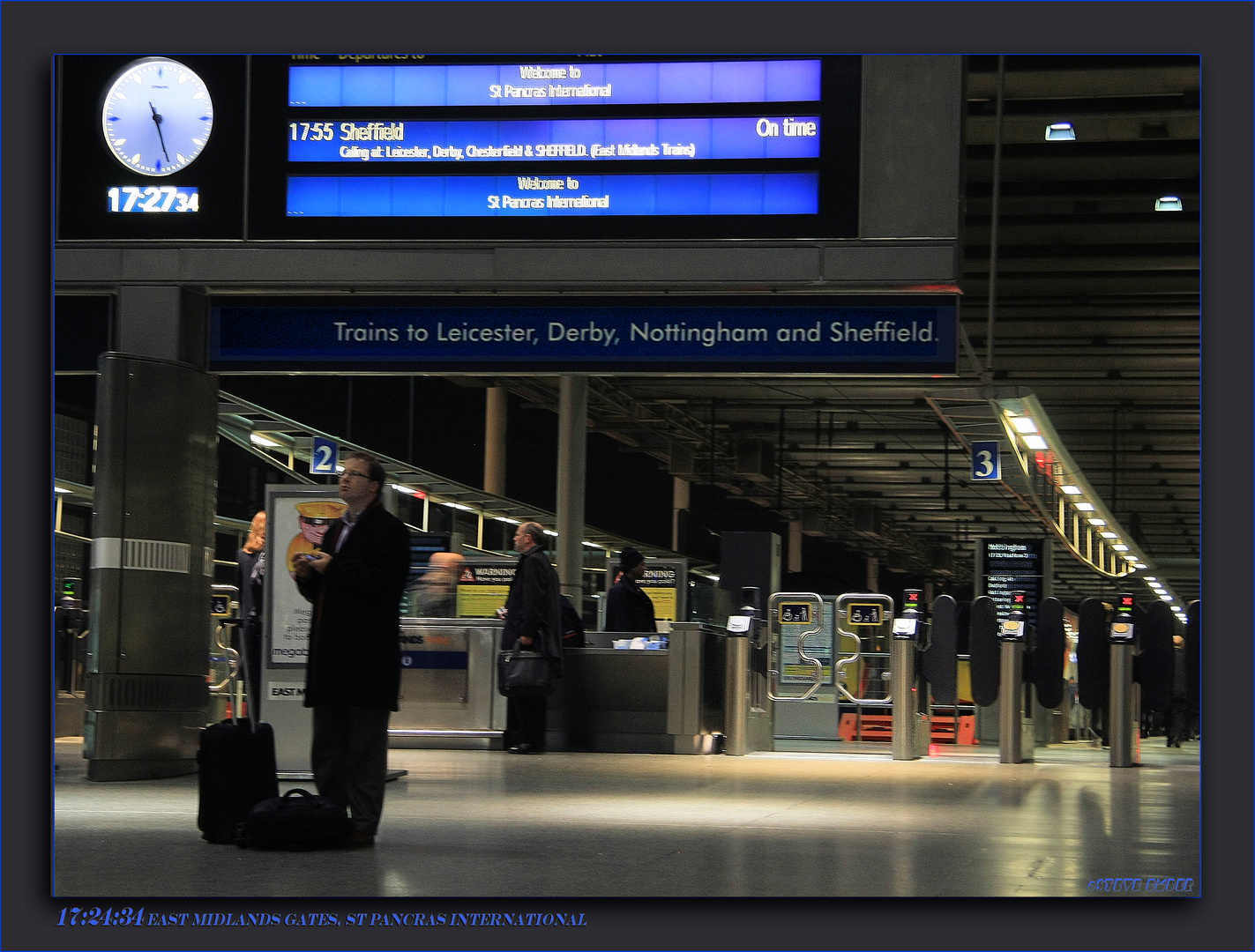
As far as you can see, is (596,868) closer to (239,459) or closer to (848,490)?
(239,459)

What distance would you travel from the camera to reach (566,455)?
17688 mm

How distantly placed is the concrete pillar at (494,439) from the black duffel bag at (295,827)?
19318 mm

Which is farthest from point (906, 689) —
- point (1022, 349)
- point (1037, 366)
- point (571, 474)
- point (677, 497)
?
point (677, 497)

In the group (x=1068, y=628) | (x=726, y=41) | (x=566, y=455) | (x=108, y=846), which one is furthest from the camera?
(x=1068, y=628)

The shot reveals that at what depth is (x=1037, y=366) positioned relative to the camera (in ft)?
81.0

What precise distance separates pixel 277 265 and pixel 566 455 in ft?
30.4

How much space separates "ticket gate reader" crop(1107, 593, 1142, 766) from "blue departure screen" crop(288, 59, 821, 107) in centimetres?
635

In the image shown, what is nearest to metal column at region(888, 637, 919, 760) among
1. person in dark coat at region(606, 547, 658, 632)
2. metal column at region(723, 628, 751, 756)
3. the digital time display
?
metal column at region(723, 628, 751, 756)

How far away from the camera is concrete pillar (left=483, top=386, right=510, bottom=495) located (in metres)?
25.1

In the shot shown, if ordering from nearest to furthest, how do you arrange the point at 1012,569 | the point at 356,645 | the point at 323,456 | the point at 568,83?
the point at 356,645, the point at 568,83, the point at 323,456, the point at 1012,569

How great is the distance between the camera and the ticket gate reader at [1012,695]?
43.6 feet

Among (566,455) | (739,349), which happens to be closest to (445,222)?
(739,349)

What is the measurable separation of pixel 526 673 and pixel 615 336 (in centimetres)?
415

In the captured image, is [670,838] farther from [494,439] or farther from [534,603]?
[494,439]
